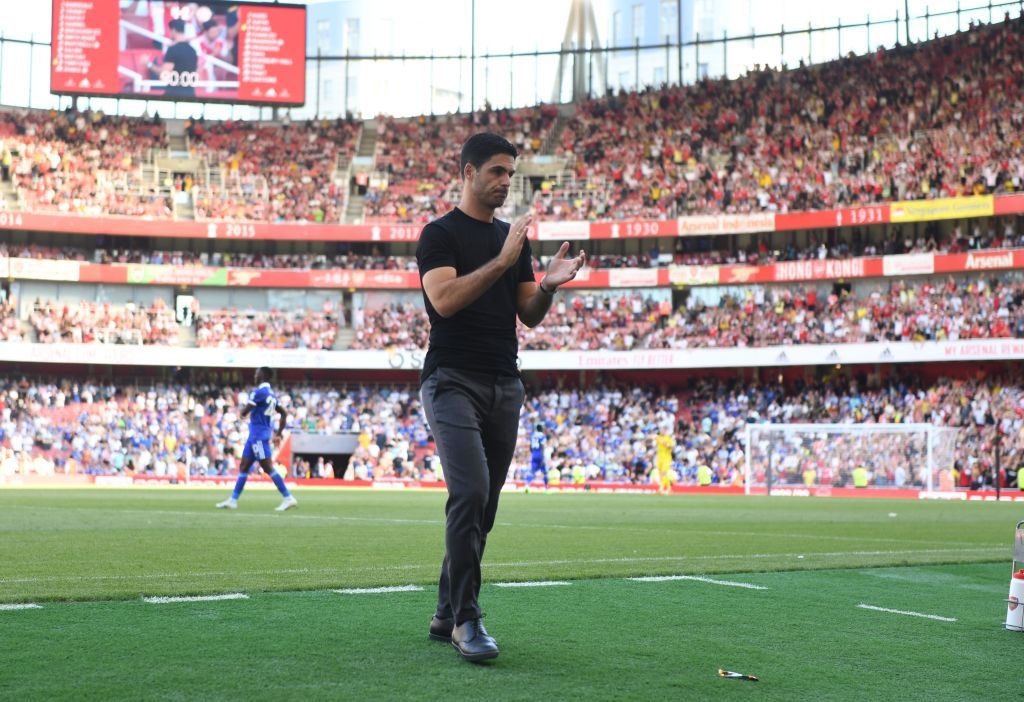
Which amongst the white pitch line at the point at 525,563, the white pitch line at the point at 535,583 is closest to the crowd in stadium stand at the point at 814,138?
the white pitch line at the point at 525,563

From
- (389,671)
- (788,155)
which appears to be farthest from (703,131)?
(389,671)

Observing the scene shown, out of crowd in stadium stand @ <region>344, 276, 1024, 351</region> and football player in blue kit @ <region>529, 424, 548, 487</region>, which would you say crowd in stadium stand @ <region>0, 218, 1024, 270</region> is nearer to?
crowd in stadium stand @ <region>344, 276, 1024, 351</region>

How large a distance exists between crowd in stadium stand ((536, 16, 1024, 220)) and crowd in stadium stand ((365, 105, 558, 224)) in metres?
2.67

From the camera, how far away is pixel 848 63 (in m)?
52.4

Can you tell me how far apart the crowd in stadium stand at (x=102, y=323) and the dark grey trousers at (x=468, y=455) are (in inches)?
1887

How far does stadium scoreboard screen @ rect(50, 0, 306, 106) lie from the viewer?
179 ft

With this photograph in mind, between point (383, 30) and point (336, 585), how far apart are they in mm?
73649

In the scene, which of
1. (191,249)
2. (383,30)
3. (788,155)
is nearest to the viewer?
(788,155)

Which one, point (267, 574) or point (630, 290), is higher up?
point (630, 290)

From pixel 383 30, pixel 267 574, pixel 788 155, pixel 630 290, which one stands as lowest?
pixel 267 574

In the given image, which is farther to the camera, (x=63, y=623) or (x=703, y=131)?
(x=703, y=131)

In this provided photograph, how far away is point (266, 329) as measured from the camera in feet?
176

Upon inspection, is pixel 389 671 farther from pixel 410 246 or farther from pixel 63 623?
pixel 410 246

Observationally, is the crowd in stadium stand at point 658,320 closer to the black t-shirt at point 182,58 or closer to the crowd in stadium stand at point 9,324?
the crowd in stadium stand at point 9,324
